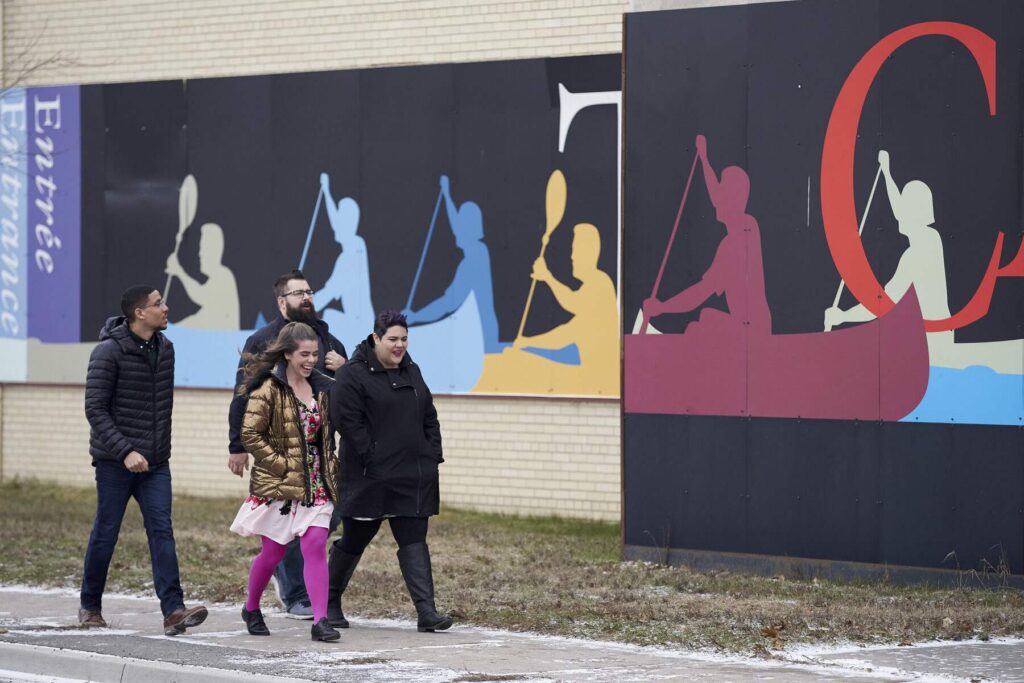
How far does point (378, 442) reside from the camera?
1009 centimetres

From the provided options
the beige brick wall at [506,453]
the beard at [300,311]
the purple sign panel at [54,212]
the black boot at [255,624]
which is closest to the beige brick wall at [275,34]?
the purple sign panel at [54,212]

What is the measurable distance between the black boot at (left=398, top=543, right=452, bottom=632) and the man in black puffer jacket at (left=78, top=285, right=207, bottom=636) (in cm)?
118

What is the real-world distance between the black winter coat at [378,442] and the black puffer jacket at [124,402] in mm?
1062

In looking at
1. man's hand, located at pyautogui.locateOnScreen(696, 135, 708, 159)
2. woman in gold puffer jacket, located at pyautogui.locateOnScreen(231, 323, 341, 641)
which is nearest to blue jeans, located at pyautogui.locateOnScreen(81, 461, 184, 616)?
woman in gold puffer jacket, located at pyautogui.locateOnScreen(231, 323, 341, 641)

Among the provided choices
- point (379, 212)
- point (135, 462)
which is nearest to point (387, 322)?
point (135, 462)

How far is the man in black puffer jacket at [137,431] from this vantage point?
10125mm

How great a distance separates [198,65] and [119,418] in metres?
8.93

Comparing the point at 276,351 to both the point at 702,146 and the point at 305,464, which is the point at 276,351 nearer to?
the point at 305,464

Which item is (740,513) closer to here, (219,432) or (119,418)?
(119,418)

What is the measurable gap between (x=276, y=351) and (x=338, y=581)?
1.41 meters

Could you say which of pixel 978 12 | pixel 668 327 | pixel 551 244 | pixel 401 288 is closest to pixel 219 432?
pixel 401 288

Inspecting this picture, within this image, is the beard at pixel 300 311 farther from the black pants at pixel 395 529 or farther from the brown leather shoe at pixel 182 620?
the brown leather shoe at pixel 182 620

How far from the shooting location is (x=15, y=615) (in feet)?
35.8

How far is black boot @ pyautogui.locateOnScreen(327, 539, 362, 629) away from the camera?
33.7ft
